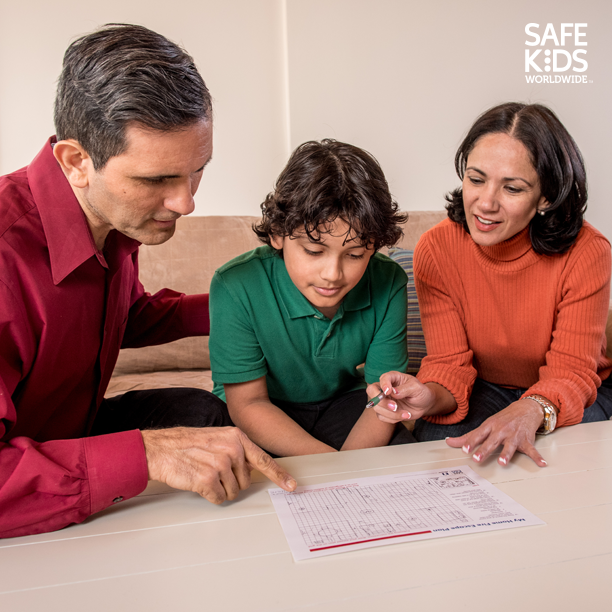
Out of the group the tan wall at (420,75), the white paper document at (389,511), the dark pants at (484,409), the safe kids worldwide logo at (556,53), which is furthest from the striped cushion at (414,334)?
the safe kids worldwide logo at (556,53)

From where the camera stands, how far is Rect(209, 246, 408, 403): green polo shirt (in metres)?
1.23

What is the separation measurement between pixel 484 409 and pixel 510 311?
0.94 ft

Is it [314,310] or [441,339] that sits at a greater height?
[314,310]

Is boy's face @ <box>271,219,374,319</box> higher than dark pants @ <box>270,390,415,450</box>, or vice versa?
boy's face @ <box>271,219,374,319</box>

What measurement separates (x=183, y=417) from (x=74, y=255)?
1.76ft

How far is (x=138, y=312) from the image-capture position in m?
1.42

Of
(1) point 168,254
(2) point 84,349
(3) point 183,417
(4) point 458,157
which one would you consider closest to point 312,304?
(3) point 183,417

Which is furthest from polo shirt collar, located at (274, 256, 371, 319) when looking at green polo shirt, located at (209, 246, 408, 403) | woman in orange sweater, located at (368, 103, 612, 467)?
woman in orange sweater, located at (368, 103, 612, 467)

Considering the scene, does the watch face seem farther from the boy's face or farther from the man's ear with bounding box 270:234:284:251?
the man's ear with bounding box 270:234:284:251

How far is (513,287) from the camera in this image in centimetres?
152

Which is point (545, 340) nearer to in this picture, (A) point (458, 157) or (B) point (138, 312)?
(A) point (458, 157)

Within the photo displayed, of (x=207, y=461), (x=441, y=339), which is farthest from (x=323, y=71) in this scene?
(x=207, y=461)

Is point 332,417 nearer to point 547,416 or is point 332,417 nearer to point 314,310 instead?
point 314,310

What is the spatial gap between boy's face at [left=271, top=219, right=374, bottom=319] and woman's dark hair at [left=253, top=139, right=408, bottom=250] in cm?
2
